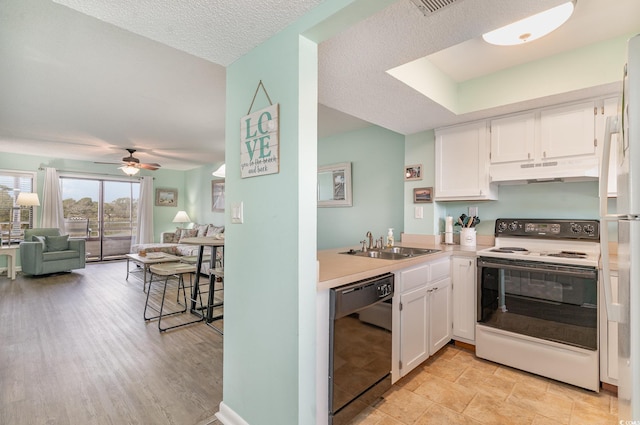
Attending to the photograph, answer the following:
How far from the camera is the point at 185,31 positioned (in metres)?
1.46

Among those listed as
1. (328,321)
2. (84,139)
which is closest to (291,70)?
(328,321)

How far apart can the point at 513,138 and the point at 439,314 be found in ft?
5.49

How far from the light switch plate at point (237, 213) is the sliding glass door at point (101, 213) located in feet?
23.7

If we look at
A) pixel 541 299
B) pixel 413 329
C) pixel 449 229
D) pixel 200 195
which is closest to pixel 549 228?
pixel 541 299

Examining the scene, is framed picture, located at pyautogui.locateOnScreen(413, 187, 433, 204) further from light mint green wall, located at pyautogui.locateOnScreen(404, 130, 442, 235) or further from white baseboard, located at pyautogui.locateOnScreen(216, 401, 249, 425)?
white baseboard, located at pyautogui.locateOnScreen(216, 401, 249, 425)

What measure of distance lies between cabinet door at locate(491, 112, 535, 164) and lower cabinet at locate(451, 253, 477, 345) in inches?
38.5

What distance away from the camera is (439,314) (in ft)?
8.02

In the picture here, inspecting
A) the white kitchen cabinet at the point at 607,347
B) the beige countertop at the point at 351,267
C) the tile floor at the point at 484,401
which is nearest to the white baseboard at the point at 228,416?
the tile floor at the point at 484,401

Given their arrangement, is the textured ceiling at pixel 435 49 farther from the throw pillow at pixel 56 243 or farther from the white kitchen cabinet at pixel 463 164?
the throw pillow at pixel 56 243

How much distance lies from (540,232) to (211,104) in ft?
11.6

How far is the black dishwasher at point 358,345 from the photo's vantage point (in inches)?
60.1

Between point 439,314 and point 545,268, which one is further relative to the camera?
point 439,314

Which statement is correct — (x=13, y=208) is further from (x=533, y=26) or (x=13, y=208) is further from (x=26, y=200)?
(x=533, y=26)

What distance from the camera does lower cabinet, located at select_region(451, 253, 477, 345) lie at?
2.52 meters
